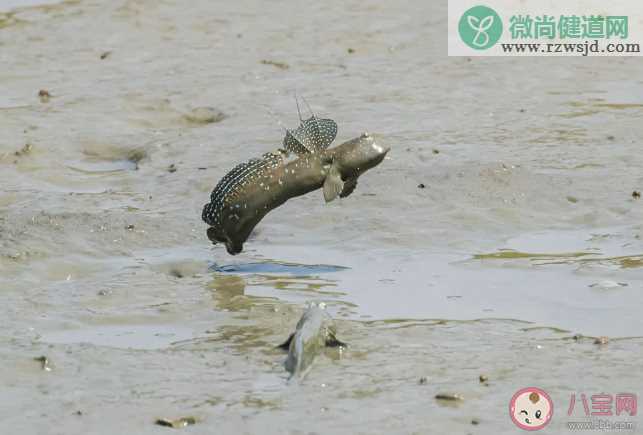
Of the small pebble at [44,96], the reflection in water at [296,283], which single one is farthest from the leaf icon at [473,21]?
the reflection in water at [296,283]

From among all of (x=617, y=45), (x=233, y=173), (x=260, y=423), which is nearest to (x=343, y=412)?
(x=260, y=423)

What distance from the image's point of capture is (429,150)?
741 cm

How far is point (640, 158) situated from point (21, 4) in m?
6.65

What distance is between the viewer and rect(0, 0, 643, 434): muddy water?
4.17m

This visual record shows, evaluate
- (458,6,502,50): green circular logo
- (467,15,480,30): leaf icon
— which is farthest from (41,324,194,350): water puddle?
(467,15,480,30): leaf icon

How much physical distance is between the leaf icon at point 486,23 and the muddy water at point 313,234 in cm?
52

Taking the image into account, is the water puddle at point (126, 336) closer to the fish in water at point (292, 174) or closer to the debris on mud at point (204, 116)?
the fish in water at point (292, 174)

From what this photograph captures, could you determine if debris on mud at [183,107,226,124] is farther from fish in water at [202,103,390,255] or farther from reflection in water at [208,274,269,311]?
reflection in water at [208,274,269,311]

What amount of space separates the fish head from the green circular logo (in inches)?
177

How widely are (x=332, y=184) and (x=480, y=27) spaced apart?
5.23 metres

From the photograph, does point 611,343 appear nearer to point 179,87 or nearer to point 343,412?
point 343,412

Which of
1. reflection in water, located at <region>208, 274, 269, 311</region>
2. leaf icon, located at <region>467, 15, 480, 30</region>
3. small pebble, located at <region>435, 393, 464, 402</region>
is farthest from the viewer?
leaf icon, located at <region>467, 15, 480, 30</region>

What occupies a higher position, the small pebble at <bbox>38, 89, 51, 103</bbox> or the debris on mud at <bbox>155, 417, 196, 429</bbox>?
the debris on mud at <bbox>155, 417, 196, 429</bbox>

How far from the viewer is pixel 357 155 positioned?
5.62m
